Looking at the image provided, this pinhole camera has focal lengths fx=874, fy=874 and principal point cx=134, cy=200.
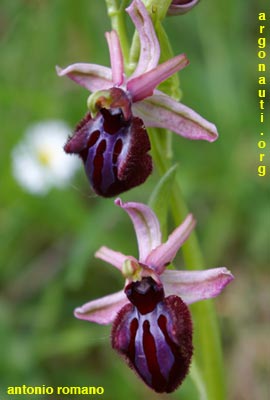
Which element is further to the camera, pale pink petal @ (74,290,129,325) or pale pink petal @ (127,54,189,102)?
pale pink petal @ (74,290,129,325)

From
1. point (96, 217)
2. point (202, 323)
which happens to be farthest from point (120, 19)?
point (96, 217)

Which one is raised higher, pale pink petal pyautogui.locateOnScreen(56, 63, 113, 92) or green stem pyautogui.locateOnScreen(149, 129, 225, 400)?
pale pink petal pyautogui.locateOnScreen(56, 63, 113, 92)

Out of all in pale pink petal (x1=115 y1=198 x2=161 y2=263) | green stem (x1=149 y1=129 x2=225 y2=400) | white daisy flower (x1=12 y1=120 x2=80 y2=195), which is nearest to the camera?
pale pink petal (x1=115 y1=198 x2=161 y2=263)

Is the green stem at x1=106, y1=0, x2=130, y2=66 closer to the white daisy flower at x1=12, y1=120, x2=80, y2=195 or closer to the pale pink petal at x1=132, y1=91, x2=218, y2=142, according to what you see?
the pale pink petal at x1=132, y1=91, x2=218, y2=142

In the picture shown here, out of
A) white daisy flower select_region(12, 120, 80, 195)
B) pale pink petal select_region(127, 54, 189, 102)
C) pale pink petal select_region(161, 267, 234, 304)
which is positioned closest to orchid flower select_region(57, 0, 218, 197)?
pale pink petal select_region(127, 54, 189, 102)

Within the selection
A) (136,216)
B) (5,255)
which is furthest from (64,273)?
(136,216)

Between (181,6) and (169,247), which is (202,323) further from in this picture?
(181,6)

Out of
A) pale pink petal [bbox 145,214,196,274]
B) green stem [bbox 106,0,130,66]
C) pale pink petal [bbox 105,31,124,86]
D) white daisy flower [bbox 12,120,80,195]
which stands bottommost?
pale pink petal [bbox 145,214,196,274]

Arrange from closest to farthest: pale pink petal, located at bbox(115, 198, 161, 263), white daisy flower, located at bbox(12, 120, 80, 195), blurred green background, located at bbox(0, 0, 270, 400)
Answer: pale pink petal, located at bbox(115, 198, 161, 263)
blurred green background, located at bbox(0, 0, 270, 400)
white daisy flower, located at bbox(12, 120, 80, 195)

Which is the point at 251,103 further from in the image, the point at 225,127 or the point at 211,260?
the point at 211,260
